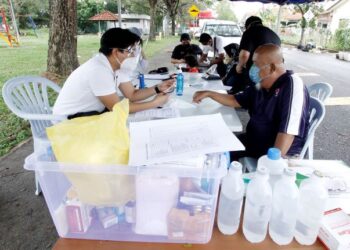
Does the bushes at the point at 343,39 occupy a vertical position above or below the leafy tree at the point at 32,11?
below

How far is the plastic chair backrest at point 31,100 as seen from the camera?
2117mm

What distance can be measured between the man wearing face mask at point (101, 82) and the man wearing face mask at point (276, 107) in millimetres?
734

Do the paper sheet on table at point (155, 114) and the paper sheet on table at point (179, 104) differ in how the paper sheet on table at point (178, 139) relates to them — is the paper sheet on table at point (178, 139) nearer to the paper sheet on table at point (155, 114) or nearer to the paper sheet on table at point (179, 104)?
the paper sheet on table at point (155, 114)

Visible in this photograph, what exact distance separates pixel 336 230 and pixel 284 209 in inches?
7.8

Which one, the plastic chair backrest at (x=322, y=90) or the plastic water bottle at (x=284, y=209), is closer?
the plastic water bottle at (x=284, y=209)

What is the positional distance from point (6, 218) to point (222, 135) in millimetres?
2036

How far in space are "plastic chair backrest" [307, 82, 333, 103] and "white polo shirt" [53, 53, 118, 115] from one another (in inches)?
75.0

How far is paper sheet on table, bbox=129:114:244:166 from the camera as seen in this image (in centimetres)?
91

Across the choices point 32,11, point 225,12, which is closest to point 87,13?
point 32,11

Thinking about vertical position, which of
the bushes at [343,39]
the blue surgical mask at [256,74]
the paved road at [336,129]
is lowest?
the paved road at [336,129]

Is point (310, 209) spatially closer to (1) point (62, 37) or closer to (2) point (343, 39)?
(1) point (62, 37)

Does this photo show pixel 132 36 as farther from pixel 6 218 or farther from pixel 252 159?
pixel 6 218

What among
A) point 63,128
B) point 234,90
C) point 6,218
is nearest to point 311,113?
point 234,90

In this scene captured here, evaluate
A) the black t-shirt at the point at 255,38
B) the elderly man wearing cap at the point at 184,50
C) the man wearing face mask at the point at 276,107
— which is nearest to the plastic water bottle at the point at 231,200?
the man wearing face mask at the point at 276,107
